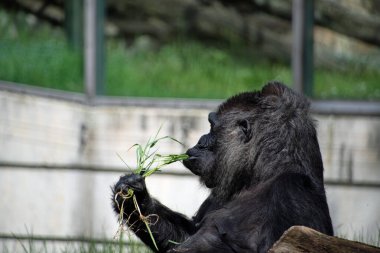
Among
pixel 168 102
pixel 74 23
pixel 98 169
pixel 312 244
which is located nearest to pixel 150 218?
pixel 312 244

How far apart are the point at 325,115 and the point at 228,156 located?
8.33 feet

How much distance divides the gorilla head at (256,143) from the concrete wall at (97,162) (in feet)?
7.90

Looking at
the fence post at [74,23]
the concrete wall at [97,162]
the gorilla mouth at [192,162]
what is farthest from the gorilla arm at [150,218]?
the fence post at [74,23]

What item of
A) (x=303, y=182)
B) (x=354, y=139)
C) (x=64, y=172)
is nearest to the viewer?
(x=303, y=182)

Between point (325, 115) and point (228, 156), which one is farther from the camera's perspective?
point (325, 115)

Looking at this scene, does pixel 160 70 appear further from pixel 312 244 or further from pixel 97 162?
pixel 312 244

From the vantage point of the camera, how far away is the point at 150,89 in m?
8.27

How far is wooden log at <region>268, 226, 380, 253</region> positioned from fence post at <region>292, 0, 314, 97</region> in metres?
3.74

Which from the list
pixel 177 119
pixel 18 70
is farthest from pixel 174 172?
pixel 18 70

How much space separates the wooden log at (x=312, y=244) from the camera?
13.7ft

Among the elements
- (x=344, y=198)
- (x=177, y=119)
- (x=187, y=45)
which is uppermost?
(x=187, y=45)

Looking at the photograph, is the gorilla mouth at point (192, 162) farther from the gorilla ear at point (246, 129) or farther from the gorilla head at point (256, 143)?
the gorilla ear at point (246, 129)

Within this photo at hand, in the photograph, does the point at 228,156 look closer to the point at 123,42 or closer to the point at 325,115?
the point at 325,115

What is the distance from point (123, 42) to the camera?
28.5 feet
